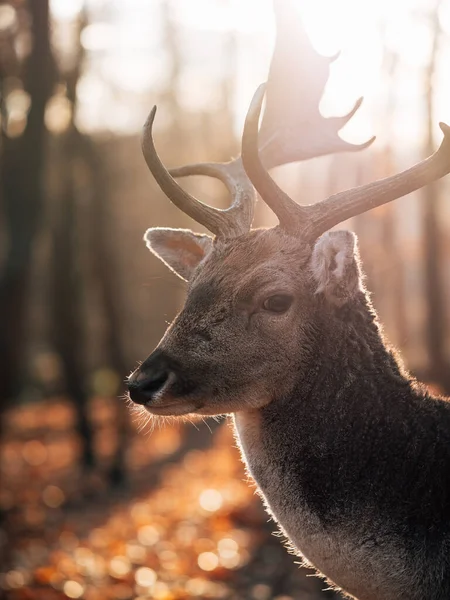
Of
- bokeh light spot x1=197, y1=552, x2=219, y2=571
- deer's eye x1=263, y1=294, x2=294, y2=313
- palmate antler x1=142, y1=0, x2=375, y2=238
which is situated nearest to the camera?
deer's eye x1=263, y1=294, x2=294, y2=313

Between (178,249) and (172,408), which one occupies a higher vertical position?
(178,249)

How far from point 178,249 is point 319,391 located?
4.43ft

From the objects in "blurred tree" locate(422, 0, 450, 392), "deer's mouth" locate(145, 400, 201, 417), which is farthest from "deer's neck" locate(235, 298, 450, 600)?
"blurred tree" locate(422, 0, 450, 392)

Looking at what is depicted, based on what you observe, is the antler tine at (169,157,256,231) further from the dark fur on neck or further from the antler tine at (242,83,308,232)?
the dark fur on neck

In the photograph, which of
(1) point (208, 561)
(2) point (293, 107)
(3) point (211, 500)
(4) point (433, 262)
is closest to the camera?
(2) point (293, 107)

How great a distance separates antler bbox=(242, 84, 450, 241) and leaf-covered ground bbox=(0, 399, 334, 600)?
1745mm

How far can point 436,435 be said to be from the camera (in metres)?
3.74

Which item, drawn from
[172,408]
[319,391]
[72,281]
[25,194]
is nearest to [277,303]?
[319,391]

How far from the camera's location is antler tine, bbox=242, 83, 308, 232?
3891 millimetres

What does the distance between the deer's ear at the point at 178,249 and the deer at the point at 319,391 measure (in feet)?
1.50

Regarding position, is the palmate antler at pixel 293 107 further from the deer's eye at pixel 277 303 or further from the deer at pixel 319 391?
the deer's eye at pixel 277 303

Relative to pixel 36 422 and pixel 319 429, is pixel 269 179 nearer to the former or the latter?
pixel 319 429

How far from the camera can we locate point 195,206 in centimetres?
423

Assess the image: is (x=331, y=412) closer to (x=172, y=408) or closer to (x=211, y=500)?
(x=172, y=408)
